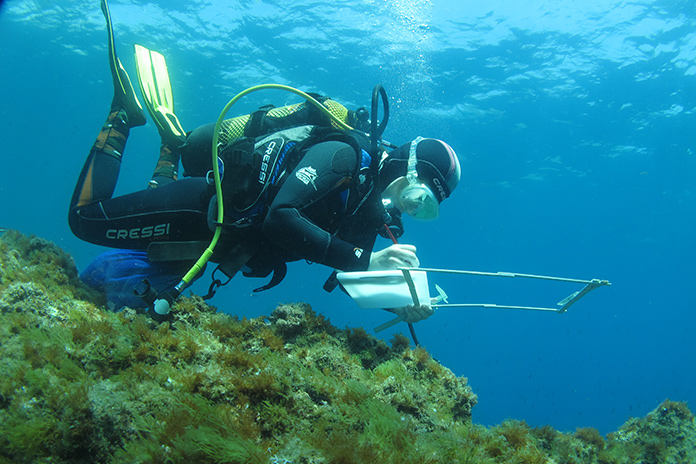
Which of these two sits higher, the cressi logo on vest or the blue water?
the blue water

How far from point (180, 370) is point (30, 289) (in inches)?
71.7

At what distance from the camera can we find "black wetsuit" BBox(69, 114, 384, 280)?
2.92 m

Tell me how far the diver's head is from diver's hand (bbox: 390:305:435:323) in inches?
39.0

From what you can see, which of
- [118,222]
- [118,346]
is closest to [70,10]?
[118,222]

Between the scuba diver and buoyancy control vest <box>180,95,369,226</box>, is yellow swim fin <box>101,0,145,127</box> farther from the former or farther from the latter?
buoyancy control vest <box>180,95,369,226</box>

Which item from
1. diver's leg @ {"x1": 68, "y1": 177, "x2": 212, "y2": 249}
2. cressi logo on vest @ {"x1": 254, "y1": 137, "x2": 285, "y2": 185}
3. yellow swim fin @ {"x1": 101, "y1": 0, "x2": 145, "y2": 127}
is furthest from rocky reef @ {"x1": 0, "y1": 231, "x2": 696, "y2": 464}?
yellow swim fin @ {"x1": 101, "y1": 0, "x2": 145, "y2": 127}

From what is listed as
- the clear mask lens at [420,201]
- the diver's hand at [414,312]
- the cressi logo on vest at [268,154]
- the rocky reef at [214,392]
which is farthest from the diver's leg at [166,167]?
the diver's hand at [414,312]

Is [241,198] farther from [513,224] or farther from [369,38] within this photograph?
[513,224]

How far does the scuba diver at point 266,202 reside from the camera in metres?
2.98

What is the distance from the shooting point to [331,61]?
21.8 metres

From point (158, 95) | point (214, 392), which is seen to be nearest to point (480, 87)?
point (158, 95)

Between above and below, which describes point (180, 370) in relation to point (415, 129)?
below

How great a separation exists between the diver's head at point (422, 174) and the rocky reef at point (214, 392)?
4.67 ft

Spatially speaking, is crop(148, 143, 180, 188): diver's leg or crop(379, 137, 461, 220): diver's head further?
crop(148, 143, 180, 188): diver's leg
